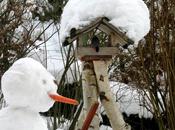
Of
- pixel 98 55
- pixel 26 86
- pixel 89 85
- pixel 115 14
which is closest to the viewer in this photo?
pixel 26 86

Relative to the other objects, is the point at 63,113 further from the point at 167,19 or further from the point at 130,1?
the point at 130,1

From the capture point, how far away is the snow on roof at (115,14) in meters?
2.96

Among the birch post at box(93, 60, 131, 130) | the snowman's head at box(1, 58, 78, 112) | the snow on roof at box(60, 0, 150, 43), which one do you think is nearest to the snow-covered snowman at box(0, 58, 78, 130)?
the snowman's head at box(1, 58, 78, 112)

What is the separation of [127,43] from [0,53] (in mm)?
2538

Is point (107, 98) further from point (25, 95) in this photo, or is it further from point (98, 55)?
point (25, 95)

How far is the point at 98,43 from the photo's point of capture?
3.23 m

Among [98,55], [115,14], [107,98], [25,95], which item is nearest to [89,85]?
[107,98]

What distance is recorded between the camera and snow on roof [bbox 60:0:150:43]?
9.70ft

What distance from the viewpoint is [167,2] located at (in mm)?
4355

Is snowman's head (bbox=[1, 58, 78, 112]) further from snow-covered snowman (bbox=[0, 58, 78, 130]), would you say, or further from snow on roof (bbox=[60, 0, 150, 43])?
snow on roof (bbox=[60, 0, 150, 43])

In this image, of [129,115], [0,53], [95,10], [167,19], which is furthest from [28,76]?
[129,115]

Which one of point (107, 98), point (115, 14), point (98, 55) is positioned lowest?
point (107, 98)

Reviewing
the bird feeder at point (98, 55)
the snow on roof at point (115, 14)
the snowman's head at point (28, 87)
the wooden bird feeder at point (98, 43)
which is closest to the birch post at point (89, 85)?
the bird feeder at point (98, 55)

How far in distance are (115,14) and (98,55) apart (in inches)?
13.5
